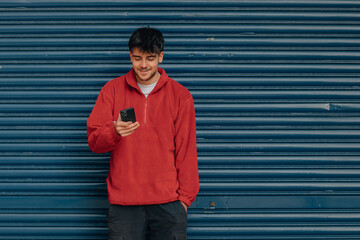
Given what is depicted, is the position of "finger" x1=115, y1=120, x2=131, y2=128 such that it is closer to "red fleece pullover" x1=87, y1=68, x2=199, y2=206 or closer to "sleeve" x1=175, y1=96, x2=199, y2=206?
"red fleece pullover" x1=87, y1=68, x2=199, y2=206

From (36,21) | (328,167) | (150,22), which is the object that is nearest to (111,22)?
(150,22)

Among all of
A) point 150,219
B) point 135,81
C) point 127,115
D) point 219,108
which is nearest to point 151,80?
point 135,81

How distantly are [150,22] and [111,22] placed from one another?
406 millimetres

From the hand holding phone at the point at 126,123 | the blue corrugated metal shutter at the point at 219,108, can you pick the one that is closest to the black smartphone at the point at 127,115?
the hand holding phone at the point at 126,123

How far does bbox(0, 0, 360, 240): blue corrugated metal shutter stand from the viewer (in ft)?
9.91

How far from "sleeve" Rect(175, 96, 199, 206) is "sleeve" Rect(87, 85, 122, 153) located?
0.53 metres

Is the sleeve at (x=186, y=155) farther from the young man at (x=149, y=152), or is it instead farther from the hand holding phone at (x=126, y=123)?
the hand holding phone at (x=126, y=123)

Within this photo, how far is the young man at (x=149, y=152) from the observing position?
2.35 meters

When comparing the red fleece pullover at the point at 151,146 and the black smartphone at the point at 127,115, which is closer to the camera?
the black smartphone at the point at 127,115

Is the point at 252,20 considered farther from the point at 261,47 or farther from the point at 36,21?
the point at 36,21

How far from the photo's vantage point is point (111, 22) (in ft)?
10.0

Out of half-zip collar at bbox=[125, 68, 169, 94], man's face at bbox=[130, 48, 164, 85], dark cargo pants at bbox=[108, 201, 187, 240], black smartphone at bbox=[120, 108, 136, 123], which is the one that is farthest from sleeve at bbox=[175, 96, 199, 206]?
black smartphone at bbox=[120, 108, 136, 123]

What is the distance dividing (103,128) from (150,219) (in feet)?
2.76

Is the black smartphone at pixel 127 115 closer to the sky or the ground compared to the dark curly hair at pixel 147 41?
closer to the ground
